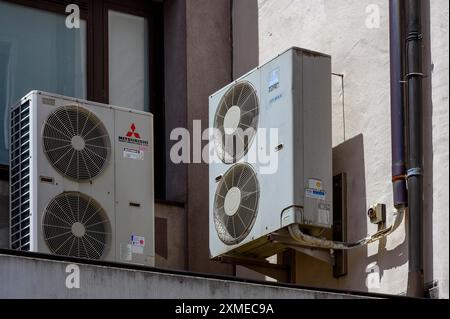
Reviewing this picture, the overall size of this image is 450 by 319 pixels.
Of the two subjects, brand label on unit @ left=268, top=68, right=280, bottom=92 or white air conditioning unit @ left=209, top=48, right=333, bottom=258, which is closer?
white air conditioning unit @ left=209, top=48, right=333, bottom=258

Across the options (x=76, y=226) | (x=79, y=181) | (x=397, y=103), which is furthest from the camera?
(x=79, y=181)

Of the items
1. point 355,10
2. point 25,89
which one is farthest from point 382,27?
point 25,89

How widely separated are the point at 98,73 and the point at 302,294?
4.25 metres

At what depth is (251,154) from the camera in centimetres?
1373

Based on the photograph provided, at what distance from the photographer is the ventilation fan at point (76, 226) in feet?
44.3

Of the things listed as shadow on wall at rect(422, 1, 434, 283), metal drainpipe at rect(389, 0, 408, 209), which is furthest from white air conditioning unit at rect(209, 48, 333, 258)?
shadow on wall at rect(422, 1, 434, 283)

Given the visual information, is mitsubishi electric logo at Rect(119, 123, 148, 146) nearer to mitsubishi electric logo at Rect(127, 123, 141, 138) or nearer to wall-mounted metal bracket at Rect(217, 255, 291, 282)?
mitsubishi electric logo at Rect(127, 123, 141, 138)

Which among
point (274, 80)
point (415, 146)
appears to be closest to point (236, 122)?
point (274, 80)

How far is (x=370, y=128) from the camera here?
13516mm

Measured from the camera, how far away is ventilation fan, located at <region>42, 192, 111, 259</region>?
13.5 metres

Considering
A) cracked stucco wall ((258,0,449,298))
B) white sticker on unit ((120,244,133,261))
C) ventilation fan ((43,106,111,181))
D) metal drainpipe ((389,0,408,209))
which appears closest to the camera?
cracked stucco wall ((258,0,449,298))

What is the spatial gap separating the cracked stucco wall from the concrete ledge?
0.96 metres

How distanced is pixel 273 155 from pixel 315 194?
0.48m

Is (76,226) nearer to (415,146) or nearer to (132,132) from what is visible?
(132,132)
